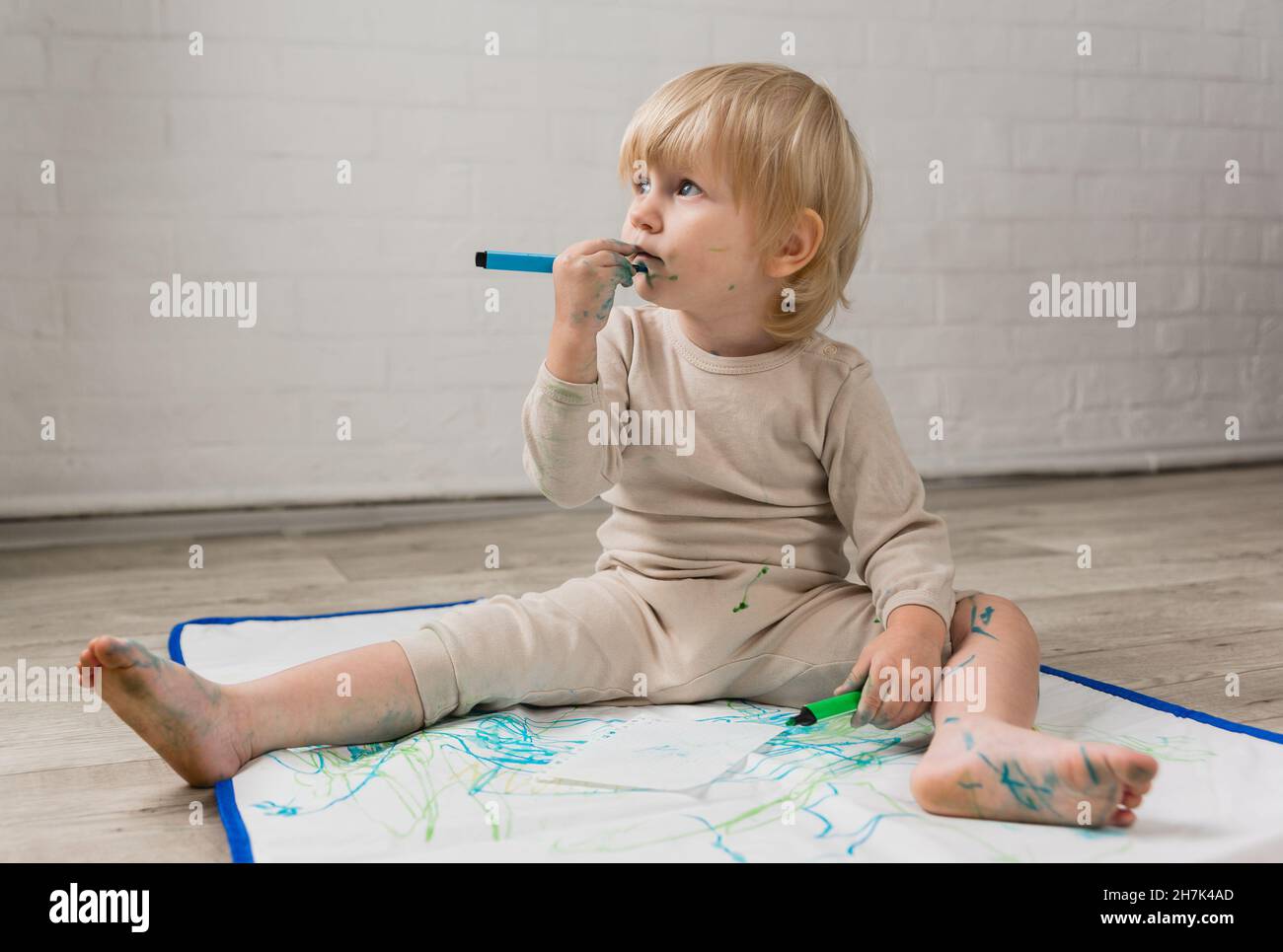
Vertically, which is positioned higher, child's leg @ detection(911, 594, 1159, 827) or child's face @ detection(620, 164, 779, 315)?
child's face @ detection(620, 164, 779, 315)

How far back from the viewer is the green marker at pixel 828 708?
94 cm

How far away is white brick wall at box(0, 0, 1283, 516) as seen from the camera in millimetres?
1991

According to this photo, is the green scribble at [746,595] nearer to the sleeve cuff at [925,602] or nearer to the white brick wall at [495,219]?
the sleeve cuff at [925,602]

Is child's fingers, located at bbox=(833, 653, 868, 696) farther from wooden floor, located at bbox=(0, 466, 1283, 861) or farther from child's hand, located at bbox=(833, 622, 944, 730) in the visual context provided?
wooden floor, located at bbox=(0, 466, 1283, 861)

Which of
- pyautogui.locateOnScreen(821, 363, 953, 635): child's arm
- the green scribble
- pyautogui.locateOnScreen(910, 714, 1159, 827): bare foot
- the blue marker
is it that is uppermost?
the blue marker

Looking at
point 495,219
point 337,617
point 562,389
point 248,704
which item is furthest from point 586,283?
point 495,219

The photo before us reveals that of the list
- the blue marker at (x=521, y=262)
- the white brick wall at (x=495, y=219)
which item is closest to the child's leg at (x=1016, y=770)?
the blue marker at (x=521, y=262)

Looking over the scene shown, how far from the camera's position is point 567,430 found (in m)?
1.03

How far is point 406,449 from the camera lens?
2.21 m

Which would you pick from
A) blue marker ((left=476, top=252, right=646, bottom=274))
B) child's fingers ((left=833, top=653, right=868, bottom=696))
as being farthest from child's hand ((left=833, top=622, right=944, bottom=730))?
blue marker ((left=476, top=252, right=646, bottom=274))
